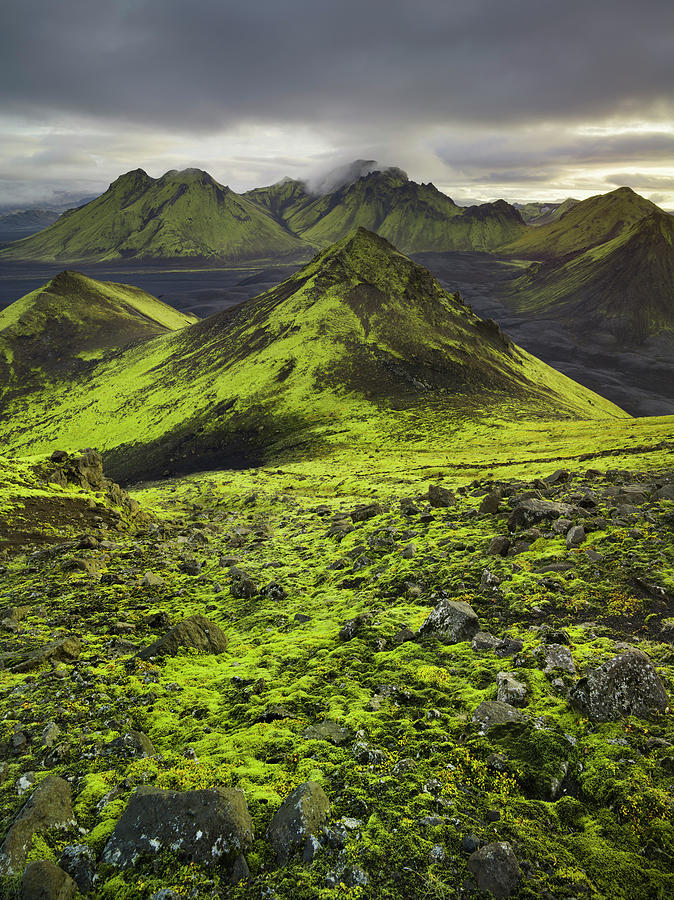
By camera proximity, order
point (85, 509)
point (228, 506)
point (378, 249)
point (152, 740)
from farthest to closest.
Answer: point (378, 249)
point (228, 506)
point (85, 509)
point (152, 740)

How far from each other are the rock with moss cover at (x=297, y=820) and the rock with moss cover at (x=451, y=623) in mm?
6241

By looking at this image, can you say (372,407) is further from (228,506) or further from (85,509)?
(85,509)

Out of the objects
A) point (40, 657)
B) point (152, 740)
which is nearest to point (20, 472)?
point (40, 657)

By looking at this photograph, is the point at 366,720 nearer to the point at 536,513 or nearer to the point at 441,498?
the point at 536,513

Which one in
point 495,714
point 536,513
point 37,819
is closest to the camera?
point 37,819

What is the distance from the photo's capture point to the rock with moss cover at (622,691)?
888cm

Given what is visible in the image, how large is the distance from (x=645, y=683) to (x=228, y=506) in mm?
39616

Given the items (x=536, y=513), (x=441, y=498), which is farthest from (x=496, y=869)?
(x=441, y=498)

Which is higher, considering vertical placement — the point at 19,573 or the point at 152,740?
the point at 152,740

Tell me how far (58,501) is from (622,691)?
33672mm

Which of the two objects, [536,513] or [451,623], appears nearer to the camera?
[451,623]

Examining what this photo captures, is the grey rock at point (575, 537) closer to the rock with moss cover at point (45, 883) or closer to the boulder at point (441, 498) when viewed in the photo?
the boulder at point (441, 498)

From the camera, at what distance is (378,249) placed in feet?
474

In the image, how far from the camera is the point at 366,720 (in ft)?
33.7
